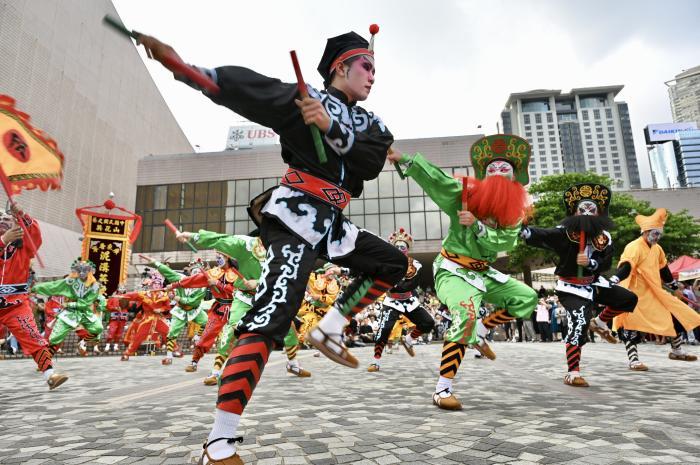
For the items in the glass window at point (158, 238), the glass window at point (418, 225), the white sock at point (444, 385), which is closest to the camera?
the white sock at point (444, 385)

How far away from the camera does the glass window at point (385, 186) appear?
35.8m

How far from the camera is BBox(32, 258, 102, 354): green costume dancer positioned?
9375 mm

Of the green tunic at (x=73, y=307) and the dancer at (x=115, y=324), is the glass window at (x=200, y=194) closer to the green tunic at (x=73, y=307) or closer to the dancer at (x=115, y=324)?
the dancer at (x=115, y=324)

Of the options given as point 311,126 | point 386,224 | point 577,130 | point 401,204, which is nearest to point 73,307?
point 311,126

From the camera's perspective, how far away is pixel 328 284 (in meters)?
11.1

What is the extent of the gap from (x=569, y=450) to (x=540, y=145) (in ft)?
384

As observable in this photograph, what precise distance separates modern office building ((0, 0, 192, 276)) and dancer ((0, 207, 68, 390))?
20.3 metres

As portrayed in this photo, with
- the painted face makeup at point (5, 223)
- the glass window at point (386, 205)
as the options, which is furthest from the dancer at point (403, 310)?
the glass window at point (386, 205)

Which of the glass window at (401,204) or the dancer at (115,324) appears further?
the glass window at (401,204)

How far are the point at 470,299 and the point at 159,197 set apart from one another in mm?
39085

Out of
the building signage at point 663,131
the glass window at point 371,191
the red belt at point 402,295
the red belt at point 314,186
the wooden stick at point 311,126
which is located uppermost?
the building signage at point 663,131

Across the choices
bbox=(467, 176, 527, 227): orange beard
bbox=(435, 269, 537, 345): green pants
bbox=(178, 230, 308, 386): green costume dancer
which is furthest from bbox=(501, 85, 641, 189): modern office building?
bbox=(467, 176, 527, 227): orange beard

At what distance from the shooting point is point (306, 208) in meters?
2.53

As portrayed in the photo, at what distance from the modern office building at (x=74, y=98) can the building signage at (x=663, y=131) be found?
112401 millimetres
